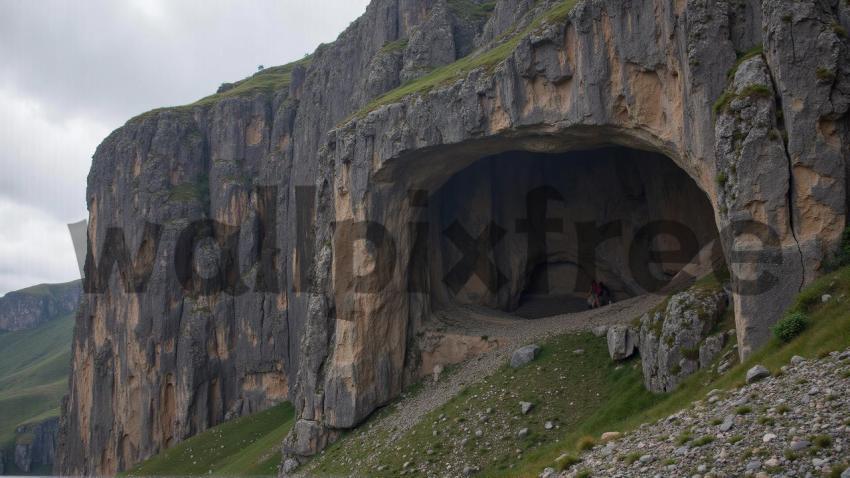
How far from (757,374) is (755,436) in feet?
14.9

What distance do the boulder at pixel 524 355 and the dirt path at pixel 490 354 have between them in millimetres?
1210

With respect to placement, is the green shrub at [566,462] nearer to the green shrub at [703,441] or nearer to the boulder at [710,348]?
the green shrub at [703,441]

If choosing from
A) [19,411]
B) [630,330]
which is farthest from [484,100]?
[19,411]

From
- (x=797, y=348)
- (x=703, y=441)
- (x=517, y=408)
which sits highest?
(x=797, y=348)

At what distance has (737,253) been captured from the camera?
25.1 m

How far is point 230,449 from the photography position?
2516 inches

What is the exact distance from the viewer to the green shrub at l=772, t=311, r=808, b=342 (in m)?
21.1

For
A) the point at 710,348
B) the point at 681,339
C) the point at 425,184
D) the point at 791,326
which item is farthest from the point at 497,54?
the point at 791,326

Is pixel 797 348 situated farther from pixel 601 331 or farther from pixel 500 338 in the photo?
pixel 500 338

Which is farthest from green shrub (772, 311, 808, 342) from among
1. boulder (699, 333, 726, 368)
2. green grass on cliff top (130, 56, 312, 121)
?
green grass on cliff top (130, 56, 312, 121)

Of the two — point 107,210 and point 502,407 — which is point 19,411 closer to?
point 107,210

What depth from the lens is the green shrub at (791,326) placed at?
21109 mm

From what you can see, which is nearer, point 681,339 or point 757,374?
point 757,374

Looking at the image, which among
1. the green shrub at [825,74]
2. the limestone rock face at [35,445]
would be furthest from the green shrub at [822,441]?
the limestone rock face at [35,445]
